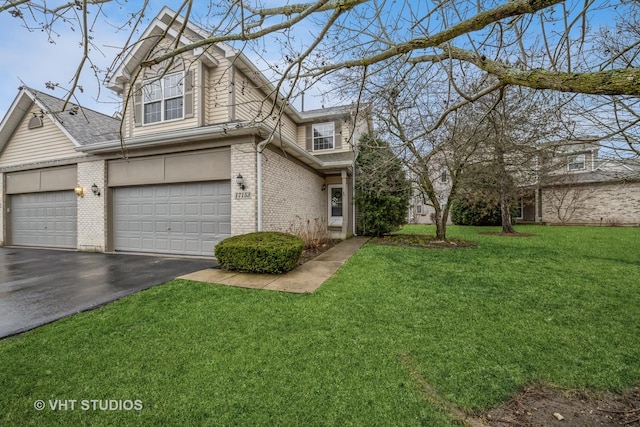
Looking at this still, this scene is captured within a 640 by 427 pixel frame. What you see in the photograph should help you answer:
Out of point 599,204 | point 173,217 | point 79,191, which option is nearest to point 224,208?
point 173,217

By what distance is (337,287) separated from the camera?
18.2ft

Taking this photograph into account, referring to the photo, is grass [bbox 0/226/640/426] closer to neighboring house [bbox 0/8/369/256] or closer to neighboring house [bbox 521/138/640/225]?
neighboring house [bbox 0/8/369/256]

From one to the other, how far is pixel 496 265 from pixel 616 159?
11.1ft

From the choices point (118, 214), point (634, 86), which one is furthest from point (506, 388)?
point (118, 214)

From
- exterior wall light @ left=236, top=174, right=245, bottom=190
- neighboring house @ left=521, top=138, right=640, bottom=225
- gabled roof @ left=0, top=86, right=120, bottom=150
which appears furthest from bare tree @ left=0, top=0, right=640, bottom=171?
neighboring house @ left=521, top=138, right=640, bottom=225

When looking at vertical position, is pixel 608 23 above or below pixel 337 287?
above

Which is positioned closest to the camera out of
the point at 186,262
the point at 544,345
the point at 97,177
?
the point at 544,345

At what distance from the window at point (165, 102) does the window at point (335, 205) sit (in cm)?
777

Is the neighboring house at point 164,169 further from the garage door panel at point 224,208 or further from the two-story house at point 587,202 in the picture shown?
the two-story house at point 587,202

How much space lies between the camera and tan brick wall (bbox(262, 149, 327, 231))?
8.42m

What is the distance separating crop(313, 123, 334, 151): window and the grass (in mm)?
10034

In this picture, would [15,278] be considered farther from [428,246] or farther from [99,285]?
[428,246]

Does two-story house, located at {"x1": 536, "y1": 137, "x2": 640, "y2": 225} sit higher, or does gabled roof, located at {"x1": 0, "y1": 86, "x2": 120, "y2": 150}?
gabled roof, located at {"x1": 0, "y1": 86, "x2": 120, "y2": 150}

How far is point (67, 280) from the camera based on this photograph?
6.22m
